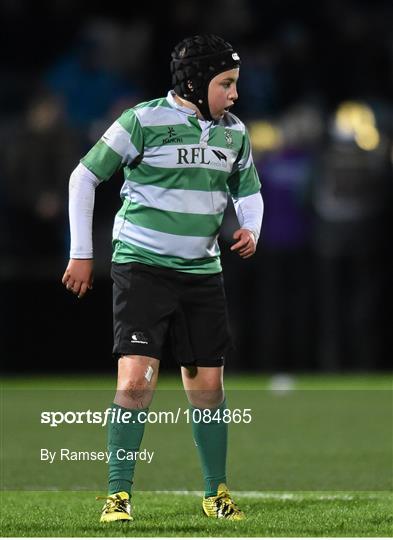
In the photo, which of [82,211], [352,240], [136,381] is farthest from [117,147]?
[352,240]

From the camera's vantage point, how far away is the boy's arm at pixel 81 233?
5.55 m

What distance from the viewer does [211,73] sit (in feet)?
18.7

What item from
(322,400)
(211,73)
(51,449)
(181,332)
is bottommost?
(322,400)

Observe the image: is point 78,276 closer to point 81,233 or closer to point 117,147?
point 81,233

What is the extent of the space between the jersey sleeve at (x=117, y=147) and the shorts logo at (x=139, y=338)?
0.64 m

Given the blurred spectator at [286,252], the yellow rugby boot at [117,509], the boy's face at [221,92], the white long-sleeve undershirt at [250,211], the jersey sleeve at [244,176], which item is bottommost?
the blurred spectator at [286,252]

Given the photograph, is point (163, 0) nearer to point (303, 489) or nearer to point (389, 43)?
point (389, 43)

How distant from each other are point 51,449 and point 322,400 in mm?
3422

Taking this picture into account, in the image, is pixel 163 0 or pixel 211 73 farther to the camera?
pixel 163 0

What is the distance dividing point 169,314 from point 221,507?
0.81 m

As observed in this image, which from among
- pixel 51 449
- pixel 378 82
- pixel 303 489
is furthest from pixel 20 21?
pixel 303 489

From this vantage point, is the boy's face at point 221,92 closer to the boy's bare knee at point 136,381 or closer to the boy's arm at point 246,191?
the boy's arm at point 246,191

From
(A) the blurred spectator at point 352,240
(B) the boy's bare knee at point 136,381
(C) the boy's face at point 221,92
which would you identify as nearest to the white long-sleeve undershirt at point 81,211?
(B) the boy's bare knee at point 136,381

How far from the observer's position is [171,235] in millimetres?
5707
